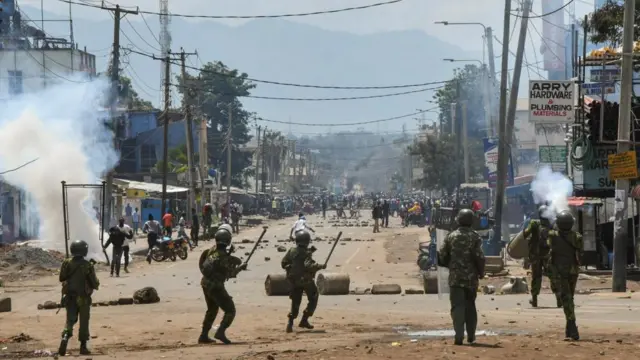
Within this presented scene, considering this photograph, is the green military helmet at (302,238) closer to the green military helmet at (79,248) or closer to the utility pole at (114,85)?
the green military helmet at (79,248)

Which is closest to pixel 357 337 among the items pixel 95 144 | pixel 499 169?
pixel 499 169

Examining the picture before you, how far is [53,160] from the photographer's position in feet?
144

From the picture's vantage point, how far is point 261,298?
81.0 ft

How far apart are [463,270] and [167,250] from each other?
26.6 metres

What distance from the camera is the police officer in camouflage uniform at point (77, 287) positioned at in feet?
49.4

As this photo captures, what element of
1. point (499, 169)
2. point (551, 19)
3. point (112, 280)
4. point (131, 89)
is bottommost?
point (112, 280)

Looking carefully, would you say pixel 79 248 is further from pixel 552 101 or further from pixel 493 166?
pixel 493 166

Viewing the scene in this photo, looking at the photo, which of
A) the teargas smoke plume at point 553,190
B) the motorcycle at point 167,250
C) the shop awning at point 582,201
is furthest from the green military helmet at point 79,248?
the motorcycle at point 167,250

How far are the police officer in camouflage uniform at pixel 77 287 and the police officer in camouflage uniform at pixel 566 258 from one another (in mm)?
5899

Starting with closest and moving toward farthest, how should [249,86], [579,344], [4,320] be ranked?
[579,344] → [4,320] → [249,86]

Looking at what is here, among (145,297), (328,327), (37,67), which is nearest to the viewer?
(328,327)

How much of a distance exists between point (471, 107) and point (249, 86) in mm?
33262

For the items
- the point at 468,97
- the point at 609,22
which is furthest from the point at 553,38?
the point at 609,22

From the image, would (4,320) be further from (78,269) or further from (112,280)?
(112,280)
